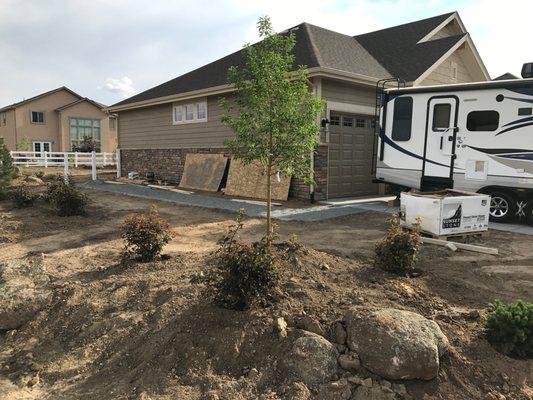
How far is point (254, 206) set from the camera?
1158cm

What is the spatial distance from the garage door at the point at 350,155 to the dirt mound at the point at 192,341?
25.3 feet

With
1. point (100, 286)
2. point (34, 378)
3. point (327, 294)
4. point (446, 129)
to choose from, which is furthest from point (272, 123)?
point (446, 129)

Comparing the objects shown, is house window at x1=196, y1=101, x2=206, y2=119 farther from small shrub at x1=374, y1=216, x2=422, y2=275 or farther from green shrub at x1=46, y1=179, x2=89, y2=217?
small shrub at x1=374, y1=216, x2=422, y2=275

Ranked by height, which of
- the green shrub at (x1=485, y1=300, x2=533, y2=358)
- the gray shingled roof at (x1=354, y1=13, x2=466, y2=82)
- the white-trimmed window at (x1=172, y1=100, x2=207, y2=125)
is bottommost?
the green shrub at (x1=485, y1=300, x2=533, y2=358)

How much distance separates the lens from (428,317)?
12.8 ft

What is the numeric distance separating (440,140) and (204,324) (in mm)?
8245

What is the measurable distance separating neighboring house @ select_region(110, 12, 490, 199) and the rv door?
2.64 meters

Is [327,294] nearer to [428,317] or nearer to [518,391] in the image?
[428,317]

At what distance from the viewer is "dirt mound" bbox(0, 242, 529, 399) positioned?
10.6 ft

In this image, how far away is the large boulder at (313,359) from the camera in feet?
10.6

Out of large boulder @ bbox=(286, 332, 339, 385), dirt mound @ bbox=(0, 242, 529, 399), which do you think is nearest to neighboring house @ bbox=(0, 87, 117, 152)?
dirt mound @ bbox=(0, 242, 529, 399)

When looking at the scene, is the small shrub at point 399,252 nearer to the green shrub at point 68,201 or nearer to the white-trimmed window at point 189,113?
the green shrub at point 68,201

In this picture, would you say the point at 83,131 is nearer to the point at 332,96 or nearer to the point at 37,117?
the point at 37,117

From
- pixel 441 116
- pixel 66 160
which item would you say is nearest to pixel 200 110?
pixel 66 160
